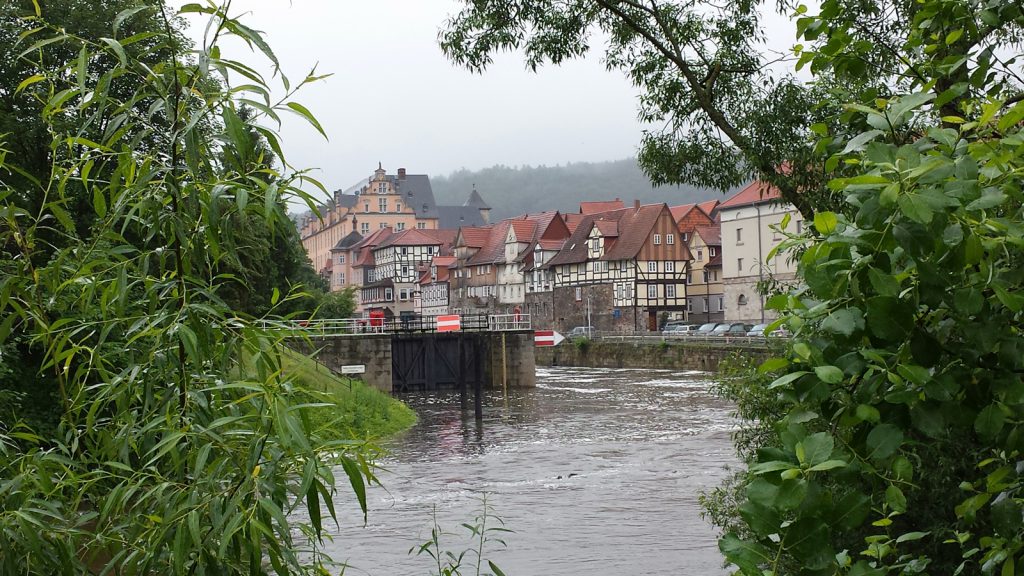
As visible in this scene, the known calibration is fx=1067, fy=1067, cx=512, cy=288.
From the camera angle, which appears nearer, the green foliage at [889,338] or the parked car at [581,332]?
the green foliage at [889,338]

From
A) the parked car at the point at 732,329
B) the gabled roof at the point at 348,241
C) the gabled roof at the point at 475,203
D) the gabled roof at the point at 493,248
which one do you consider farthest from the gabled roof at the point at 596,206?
the gabled roof at the point at 475,203

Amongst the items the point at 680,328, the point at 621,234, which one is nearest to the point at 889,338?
the point at 680,328

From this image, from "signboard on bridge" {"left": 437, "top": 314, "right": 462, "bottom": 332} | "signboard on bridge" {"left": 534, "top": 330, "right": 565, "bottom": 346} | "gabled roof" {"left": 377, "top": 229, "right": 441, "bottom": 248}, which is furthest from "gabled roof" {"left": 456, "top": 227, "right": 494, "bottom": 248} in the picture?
"signboard on bridge" {"left": 437, "top": 314, "right": 462, "bottom": 332}

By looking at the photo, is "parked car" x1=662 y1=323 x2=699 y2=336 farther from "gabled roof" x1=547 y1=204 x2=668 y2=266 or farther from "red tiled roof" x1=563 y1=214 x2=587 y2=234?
"red tiled roof" x1=563 y1=214 x2=587 y2=234

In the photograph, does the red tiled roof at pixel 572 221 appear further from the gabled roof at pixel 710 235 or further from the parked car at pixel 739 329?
the parked car at pixel 739 329

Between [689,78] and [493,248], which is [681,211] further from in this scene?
[689,78]

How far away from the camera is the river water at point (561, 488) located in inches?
582

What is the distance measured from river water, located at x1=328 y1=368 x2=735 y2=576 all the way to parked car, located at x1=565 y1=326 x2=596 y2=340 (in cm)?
3311

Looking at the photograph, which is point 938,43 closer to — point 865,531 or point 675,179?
point 865,531

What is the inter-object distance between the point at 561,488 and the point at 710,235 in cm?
6304

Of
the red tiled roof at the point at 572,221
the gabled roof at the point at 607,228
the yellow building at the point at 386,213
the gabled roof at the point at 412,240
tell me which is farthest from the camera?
the yellow building at the point at 386,213

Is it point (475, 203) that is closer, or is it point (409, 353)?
point (409, 353)

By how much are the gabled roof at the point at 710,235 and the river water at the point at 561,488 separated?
4240 cm

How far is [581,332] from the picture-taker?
76812mm
